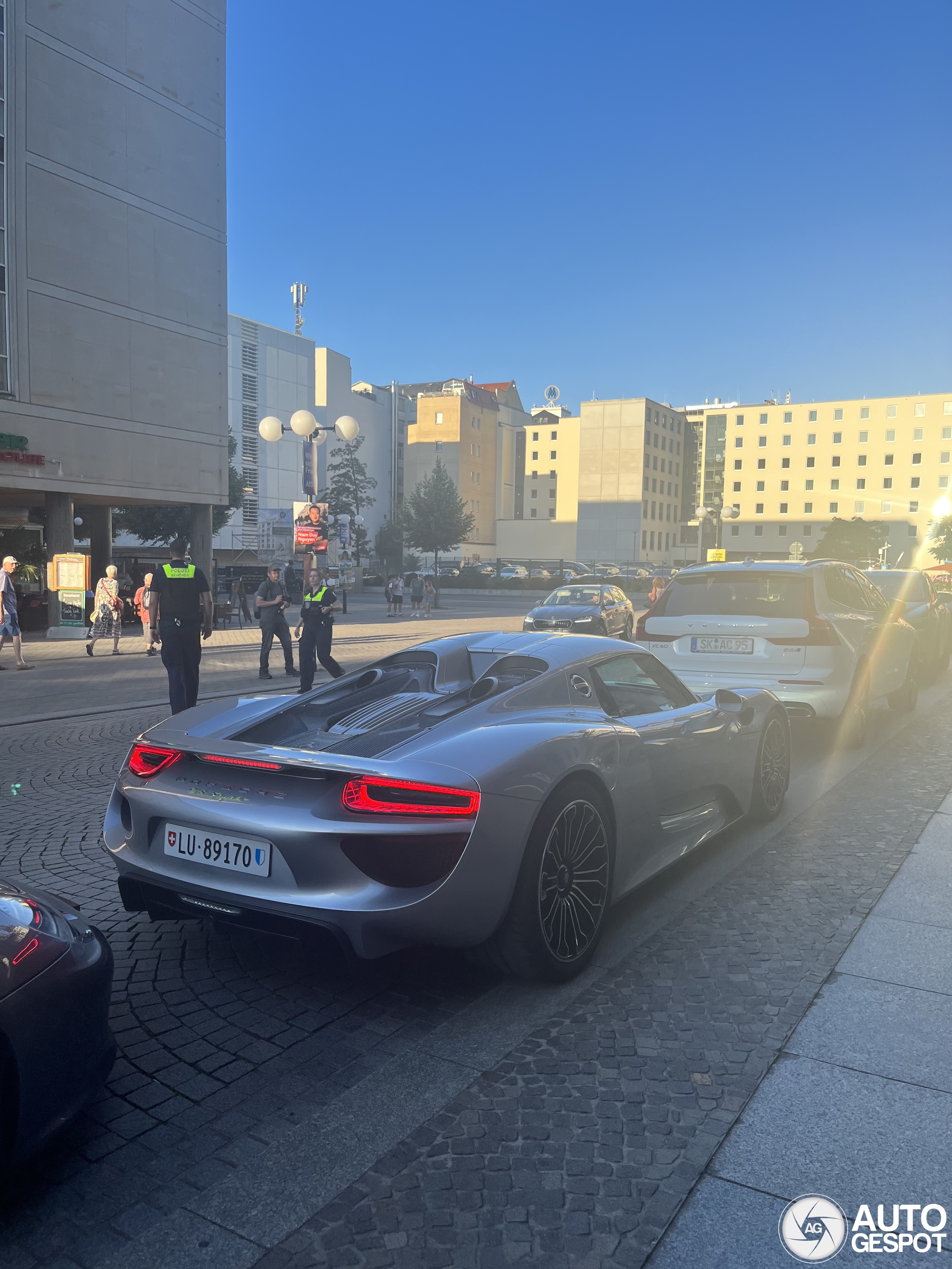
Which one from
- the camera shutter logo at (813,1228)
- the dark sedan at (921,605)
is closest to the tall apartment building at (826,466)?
the dark sedan at (921,605)

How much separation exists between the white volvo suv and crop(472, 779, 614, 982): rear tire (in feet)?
13.8

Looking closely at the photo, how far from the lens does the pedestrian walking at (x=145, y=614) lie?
15570mm

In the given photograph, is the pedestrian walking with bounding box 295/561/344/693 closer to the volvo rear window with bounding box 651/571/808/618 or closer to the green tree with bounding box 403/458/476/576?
the volvo rear window with bounding box 651/571/808/618

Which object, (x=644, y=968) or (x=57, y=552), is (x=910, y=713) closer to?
(x=644, y=968)

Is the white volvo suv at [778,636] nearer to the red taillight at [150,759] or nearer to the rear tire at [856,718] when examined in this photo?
the rear tire at [856,718]

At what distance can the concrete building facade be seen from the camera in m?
22.8

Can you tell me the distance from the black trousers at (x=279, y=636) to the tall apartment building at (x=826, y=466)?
82568 mm

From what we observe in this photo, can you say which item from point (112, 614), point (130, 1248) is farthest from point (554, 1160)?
point (112, 614)

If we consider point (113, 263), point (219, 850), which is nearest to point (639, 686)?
point (219, 850)

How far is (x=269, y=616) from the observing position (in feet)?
46.6

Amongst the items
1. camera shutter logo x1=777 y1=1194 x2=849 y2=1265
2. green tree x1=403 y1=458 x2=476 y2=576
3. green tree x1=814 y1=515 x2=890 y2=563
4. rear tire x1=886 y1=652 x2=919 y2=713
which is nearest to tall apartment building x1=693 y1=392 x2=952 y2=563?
green tree x1=814 y1=515 x2=890 y2=563

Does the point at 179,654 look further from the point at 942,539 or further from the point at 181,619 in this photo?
the point at 942,539

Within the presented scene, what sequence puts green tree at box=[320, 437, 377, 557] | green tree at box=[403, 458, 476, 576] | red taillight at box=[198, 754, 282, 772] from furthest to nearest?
green tree at box=[403, 458, 476, 576], green tree at box=[320, 437, 377, 557], red taillight at box=[198, 754, 282, 772]

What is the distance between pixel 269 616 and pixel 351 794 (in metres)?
11.5
